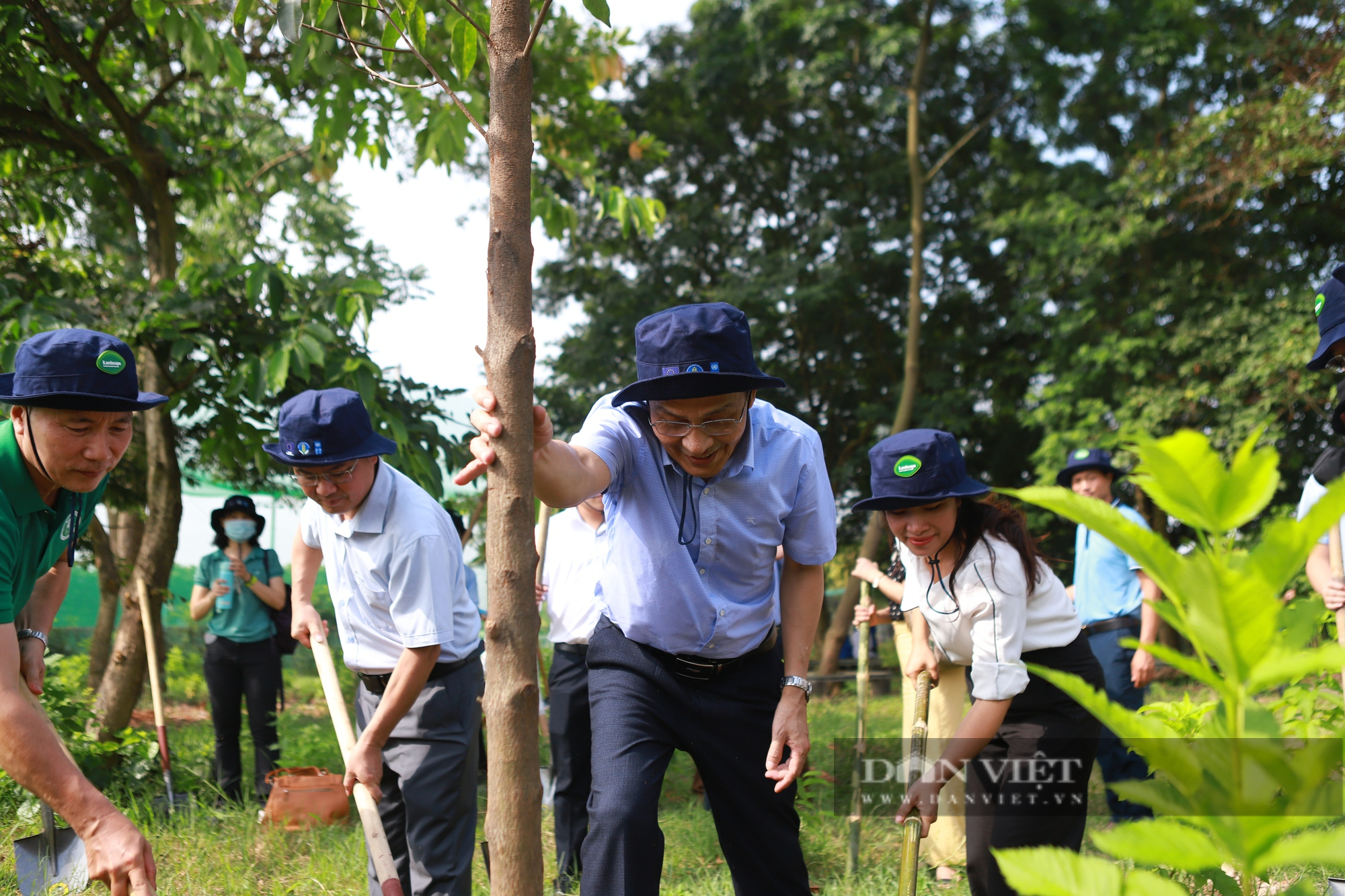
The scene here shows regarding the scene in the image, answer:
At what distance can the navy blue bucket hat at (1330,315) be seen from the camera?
304 cm

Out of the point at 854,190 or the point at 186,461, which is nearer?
the point at 186,461

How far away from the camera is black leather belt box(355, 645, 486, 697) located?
3260mm

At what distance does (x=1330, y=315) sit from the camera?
122 inches

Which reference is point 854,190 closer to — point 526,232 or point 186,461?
point 186,461

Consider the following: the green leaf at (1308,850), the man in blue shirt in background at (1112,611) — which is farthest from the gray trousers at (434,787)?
the man in blue shirt in background at (1112,611)

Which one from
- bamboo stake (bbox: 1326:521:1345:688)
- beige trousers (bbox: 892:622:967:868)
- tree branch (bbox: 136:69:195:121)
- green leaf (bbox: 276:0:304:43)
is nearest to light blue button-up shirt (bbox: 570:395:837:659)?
green leaf (bbox: 276:0:304:43)

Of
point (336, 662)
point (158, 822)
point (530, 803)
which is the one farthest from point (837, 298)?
point (530, 803)

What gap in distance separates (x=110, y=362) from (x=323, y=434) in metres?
0.63

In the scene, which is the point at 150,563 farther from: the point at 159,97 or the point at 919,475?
the point at 919,475

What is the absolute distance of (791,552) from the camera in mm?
2707

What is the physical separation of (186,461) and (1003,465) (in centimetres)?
1047

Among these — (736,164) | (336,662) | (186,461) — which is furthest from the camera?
(736,164)

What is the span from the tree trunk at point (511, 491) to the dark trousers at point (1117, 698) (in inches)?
154

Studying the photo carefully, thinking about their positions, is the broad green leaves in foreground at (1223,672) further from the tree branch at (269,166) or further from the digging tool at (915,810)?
the tree branch at (269,166)
